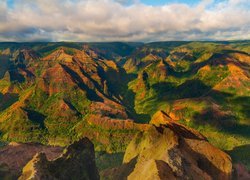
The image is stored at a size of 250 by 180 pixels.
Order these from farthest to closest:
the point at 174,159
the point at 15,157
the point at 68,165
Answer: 1. the point at 15,157
2. the point at 68,165
3. the point at 174,159

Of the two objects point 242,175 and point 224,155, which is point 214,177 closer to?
point 224,155

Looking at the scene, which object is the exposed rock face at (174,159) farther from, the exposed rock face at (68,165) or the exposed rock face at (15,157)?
the exposed rock face at (15,157)

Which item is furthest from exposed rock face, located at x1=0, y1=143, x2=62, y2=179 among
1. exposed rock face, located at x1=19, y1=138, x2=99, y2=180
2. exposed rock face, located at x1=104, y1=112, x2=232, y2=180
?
exposed rock face, located at x1=104, y1=112, x2=232, y2=180

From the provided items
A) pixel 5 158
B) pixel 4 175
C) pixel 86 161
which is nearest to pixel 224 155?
pixel 86 161

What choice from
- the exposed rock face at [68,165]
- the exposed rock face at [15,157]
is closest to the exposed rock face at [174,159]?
the exposed rock face at [68,165]

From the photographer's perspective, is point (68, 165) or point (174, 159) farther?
point (68, 165)

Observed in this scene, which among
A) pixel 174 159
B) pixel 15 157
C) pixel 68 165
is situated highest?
pixel 174 159

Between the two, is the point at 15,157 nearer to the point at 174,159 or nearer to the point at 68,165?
the point at 68,165

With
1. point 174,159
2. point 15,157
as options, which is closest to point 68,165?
point 174,159
